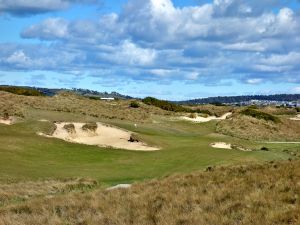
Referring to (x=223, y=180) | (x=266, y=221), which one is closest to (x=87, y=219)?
(x=266, y=221)

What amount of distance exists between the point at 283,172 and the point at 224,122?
59279mm

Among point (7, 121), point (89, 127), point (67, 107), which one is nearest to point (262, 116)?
point (67, 107)

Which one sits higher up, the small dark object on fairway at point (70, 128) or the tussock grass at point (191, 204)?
the tussock grass at point (191, 204)

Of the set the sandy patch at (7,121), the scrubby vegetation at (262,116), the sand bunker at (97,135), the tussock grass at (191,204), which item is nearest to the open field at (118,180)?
the tussock grass at (191,204)

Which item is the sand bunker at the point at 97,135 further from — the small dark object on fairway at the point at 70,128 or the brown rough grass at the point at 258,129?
the brown rough grass at the point at 258,129

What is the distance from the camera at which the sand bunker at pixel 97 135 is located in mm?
46250

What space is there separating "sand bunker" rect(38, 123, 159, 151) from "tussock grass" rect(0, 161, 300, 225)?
26.8 m

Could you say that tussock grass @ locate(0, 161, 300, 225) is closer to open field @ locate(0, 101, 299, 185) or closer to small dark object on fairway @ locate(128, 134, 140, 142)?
open field @ locate(0, 101, 299, 185)

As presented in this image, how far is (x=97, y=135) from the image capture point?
51.0 meters

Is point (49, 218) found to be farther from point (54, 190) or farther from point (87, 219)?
point (54, 190)

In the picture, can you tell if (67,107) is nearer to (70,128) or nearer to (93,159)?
(70,128)

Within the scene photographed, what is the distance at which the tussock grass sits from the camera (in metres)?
12.3

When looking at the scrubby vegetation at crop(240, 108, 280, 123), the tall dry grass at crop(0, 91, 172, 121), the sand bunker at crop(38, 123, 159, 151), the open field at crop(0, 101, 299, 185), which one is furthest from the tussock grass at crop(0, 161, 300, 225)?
the scrubby vegetation at crop(240, 108, 280, 123)

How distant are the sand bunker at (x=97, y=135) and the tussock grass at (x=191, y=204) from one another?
88.0 feet
